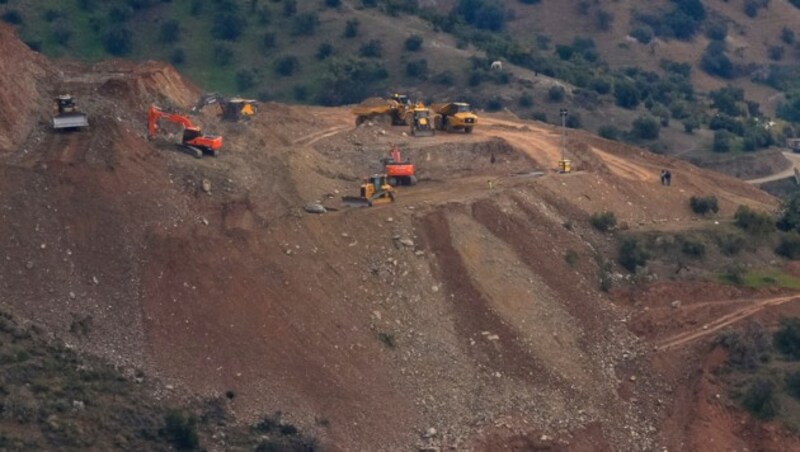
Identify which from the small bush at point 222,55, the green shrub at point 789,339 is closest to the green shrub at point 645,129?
the small bush at point 222,55

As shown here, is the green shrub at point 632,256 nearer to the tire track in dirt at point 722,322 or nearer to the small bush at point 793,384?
the tire track in dirt at point 722,322

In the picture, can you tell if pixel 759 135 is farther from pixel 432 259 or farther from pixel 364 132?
pixel 432 259

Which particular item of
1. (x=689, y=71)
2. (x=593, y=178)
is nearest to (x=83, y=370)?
(x=593, y=178)

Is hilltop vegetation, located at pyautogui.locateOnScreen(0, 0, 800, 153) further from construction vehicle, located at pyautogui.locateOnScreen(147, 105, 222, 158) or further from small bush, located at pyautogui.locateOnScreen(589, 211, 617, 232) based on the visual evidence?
construction vehicle, located at pyautogui.locateOnScreen(147, 105, 222, 158)

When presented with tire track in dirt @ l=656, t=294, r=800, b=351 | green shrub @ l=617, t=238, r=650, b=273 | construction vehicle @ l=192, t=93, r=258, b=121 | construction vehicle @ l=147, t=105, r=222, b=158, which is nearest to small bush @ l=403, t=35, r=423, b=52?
construction vehicle @ l=192, t=93, r=258, b=121

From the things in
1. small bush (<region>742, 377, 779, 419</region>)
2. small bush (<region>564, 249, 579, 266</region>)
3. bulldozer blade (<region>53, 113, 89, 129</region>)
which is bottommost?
small bush (<region>742, 377, 779, 419</region>)

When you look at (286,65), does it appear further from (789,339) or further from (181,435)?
(181,435)

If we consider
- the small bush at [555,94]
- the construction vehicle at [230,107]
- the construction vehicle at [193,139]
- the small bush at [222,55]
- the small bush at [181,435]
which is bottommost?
the small bush at [555,94]
